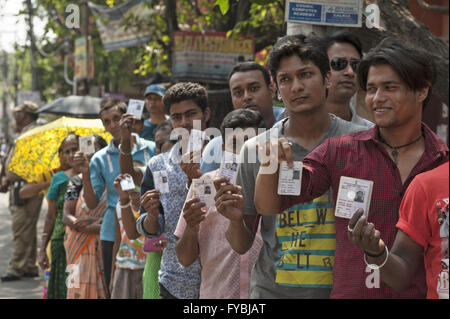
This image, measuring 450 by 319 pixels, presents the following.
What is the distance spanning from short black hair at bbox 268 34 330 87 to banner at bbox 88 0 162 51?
8.67 meters

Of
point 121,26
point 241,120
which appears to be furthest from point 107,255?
point 121,26

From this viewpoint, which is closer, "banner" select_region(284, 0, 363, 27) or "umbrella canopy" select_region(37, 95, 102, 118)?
"banner" select_region(284, 0, 363, 27)

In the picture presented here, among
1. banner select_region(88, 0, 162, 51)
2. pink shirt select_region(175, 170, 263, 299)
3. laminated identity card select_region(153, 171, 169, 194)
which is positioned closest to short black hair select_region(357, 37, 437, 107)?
pink shirt select_region(175, 170, 263, 299)

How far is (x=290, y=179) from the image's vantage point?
2.80 meters

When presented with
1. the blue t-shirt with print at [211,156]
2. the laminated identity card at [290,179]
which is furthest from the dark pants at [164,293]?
the laminated identity card at [290,179]

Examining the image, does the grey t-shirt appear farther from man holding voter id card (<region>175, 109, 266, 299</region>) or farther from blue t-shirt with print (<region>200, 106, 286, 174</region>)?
blue t-shirt with print (<region>200, 106, 286, 174</region>)

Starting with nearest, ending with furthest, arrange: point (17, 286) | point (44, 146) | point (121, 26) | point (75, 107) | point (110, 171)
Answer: point (110, 171), point (44, 146), point (17, 286), point (75, 107), point (121, 26)

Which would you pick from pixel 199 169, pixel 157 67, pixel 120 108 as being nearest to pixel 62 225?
pixel 120 108

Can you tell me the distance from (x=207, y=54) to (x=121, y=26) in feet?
10.5

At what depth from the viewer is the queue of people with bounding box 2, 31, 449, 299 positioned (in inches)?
103

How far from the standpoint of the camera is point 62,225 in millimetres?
7086

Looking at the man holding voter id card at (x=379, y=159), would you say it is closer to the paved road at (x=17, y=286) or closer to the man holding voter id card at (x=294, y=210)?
the man holding voter id card at (x=294, y=210)

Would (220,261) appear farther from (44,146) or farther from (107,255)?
(44,146)
